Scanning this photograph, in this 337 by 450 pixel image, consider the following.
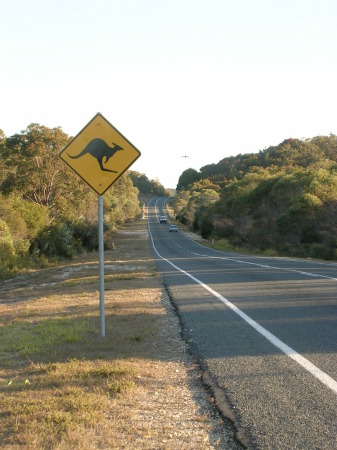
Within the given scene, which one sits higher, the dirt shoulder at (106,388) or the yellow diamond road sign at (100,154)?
the yellow diamond road sign at (100,154)

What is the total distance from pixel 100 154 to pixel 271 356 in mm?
3712

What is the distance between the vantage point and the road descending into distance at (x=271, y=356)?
450 cm

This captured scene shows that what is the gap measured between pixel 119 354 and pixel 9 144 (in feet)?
130

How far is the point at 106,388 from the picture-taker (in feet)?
18.1

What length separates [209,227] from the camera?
256ft

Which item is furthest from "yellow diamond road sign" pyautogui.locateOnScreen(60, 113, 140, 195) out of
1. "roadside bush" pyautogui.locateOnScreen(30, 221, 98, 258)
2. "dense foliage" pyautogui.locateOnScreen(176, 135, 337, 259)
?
"roadside bush" pyautogui.locateOnScreen(30, 221, 98, 258)

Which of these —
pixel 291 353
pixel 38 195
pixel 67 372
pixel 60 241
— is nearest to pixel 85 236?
pixel 60 241

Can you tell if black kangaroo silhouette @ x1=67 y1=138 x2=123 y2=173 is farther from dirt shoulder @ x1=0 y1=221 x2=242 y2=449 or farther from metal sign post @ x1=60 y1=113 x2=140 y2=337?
dirt shoulder @ x1=0 y1=221 x2=242 y2=449

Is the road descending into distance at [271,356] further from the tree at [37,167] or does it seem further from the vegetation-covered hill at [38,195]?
the tree at [37,167]

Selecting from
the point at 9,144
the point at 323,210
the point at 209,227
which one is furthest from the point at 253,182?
the point at 9,144

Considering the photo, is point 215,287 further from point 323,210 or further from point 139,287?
point 323,210

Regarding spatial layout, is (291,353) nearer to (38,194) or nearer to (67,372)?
(67,372)

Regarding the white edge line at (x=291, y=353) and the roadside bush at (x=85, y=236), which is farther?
the roadside bush at (x=85, y=236)

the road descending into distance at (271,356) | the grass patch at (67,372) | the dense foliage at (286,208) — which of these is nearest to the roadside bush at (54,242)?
the dense foliage at (286,208)
